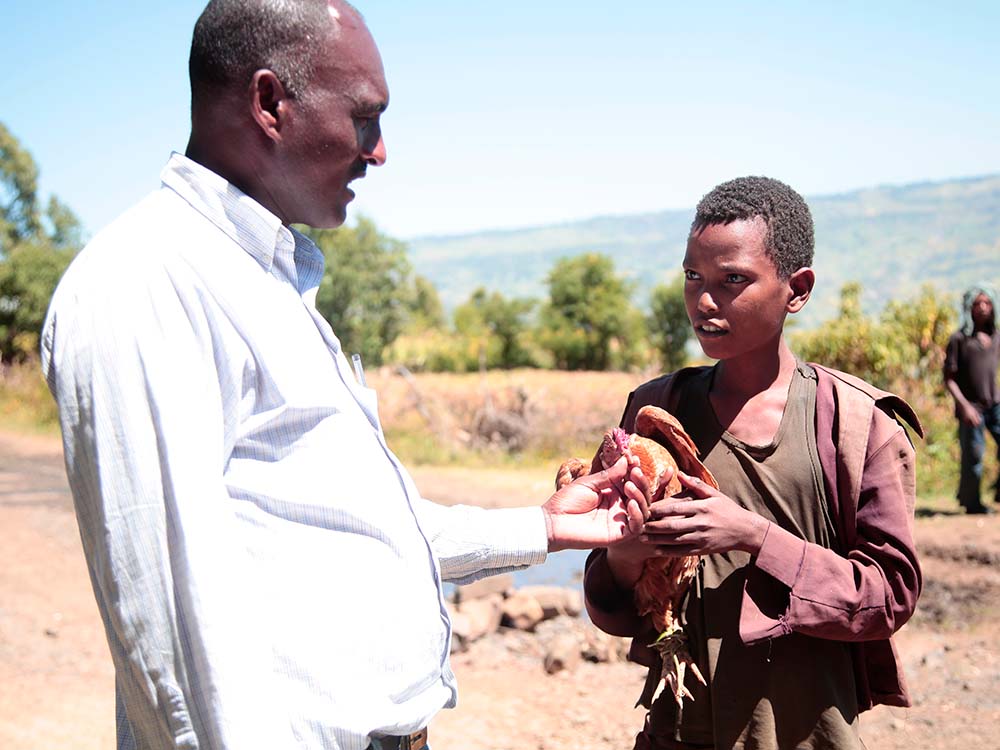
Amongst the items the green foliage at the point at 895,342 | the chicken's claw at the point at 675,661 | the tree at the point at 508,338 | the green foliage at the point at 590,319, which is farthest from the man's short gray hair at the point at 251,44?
the green foliage at the point at 590,319

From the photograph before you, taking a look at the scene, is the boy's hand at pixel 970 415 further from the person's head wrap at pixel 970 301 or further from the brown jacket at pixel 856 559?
the brown jacket at pixel 856 559

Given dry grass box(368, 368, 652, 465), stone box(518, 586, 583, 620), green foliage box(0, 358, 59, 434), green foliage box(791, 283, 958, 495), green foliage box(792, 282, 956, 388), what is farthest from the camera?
green foliage box(0, 358, 59, 434)

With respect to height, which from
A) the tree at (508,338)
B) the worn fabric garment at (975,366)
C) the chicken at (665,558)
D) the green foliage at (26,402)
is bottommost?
the tree at (508,338)

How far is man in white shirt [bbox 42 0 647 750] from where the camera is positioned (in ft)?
4.70

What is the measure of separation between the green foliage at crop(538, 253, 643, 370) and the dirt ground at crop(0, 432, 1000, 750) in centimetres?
3808

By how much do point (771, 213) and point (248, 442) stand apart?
1.45 metres

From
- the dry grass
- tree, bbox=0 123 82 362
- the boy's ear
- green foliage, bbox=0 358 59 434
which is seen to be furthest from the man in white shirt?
tree, bbox=0 123 82 362

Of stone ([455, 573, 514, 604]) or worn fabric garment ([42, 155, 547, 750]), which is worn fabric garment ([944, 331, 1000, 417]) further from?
worn fabric garment ([42, 155, 547, 750])

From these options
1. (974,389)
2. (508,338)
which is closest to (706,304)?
(974,389)

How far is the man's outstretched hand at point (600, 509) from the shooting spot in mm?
2252

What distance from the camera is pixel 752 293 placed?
2.35 m

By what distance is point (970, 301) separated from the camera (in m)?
10.1

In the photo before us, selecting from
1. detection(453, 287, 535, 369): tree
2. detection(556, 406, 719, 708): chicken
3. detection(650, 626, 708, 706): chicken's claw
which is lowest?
detection(453, 287, 535, 369): tree

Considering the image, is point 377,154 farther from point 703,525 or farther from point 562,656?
point 562,656
